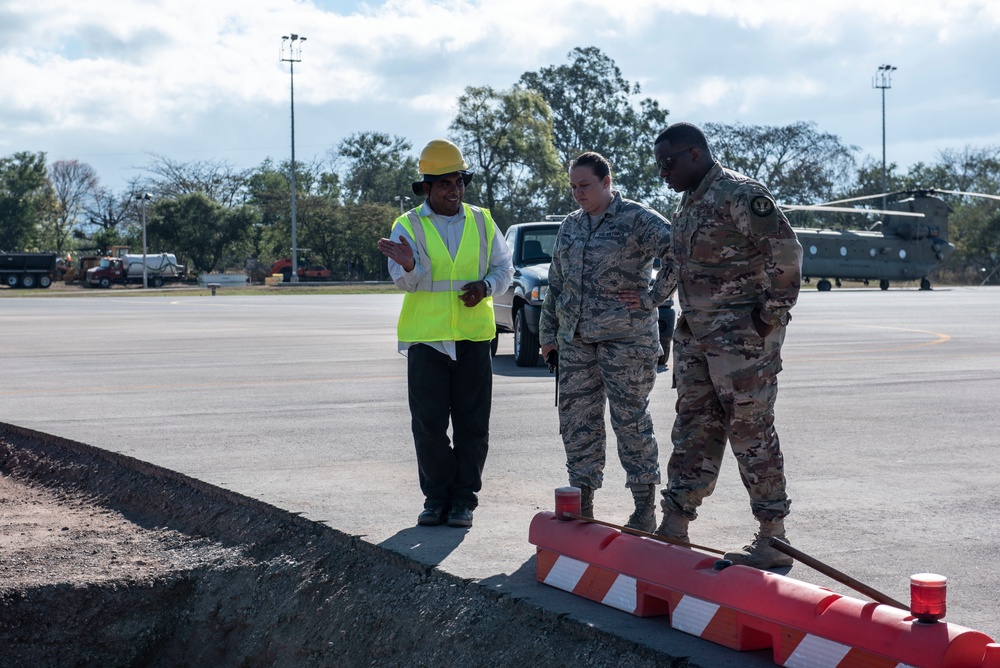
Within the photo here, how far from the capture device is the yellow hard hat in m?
5.95

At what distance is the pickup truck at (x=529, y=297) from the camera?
14.6 m

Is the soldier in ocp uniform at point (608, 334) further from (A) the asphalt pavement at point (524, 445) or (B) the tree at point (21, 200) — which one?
(B) the tree at point (21, 200)

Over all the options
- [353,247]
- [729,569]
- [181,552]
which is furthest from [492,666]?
[353,247]

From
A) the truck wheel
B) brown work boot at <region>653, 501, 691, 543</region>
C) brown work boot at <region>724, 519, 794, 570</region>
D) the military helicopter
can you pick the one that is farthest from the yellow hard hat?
the military helicopter

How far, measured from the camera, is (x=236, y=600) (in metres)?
5.76

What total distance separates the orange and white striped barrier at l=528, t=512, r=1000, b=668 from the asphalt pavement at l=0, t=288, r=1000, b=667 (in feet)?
0.26

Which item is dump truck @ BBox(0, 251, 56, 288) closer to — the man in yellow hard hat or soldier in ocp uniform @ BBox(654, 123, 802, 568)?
the man in yellow hard hat

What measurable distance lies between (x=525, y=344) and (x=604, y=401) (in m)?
9.45

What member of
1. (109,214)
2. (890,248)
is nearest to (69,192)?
(109,214)

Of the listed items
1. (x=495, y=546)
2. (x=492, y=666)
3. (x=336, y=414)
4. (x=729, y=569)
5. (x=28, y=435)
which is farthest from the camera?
(x=336, y=414)

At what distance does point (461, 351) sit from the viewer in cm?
609

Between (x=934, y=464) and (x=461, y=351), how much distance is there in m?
3.68

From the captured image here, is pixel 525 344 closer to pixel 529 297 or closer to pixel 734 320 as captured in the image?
pixel 529 297

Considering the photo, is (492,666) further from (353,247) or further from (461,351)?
(353,247)
